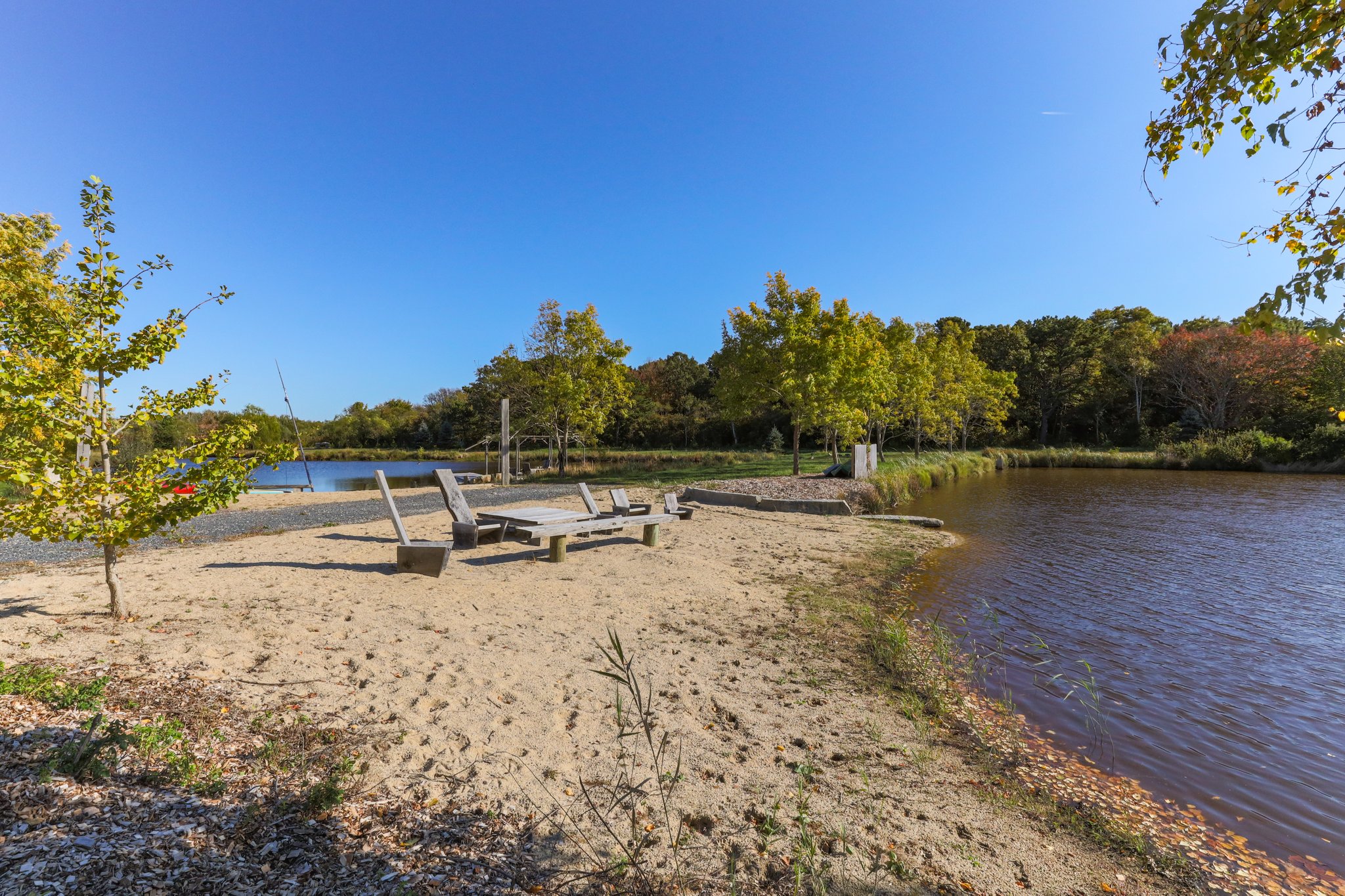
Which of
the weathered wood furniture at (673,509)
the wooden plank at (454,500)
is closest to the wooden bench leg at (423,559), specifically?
the wooden plank at (454,500)

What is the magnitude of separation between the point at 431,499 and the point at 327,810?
14.9 metres

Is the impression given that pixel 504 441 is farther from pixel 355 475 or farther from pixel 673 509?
pixel 355 475

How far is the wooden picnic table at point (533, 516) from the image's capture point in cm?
819

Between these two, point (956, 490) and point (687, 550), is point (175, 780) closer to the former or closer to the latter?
point (687, 550)

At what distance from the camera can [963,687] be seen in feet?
17.2

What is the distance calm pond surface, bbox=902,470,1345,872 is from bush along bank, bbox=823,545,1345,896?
7.3 inches

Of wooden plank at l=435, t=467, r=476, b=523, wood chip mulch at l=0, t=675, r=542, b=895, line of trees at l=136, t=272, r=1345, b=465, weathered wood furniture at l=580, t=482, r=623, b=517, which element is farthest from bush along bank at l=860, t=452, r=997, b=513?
wood chip mulch at l=0, t=675, r=542, b=895

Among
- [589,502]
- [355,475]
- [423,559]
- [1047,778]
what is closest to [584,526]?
[589,502]

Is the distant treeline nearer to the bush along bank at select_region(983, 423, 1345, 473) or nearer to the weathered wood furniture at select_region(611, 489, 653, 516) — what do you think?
the bush along bank at select_region(983, 423, 1345, 473)

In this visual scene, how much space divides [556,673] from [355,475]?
125 ft

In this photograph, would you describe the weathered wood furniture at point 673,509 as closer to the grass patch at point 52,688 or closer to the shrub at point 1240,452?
the grass patch at point 52,688

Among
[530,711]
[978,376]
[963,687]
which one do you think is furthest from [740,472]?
[978,376]

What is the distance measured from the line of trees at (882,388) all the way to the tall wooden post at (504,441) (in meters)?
2.77

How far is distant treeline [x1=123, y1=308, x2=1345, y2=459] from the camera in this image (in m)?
36.0
